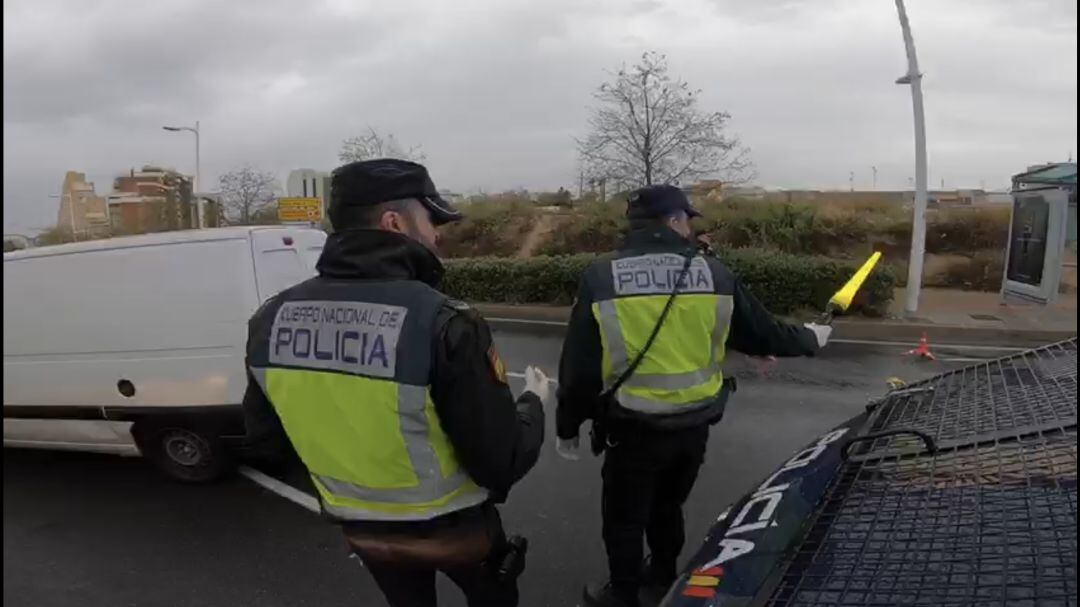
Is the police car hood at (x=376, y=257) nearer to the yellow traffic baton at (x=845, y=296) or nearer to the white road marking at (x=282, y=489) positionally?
the yellow traffic baton at (x=845, y=296)

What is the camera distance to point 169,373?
452cm

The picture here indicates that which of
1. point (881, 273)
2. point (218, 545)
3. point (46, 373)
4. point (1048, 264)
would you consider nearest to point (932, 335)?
point (881, 273)

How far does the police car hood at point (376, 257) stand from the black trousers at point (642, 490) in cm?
123

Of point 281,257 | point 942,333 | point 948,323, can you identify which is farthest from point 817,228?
point 281,257

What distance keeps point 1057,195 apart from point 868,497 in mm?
11105

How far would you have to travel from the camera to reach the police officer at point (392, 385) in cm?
172

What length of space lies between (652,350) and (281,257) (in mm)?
2971

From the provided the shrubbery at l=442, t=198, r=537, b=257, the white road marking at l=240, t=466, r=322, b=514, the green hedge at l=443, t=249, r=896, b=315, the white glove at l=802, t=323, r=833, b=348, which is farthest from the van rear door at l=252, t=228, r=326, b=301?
the shrubbery at l=442, t=198, r=537, b=257

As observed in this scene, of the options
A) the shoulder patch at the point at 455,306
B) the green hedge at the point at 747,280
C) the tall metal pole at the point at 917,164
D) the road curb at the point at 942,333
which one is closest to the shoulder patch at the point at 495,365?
the shoulder patch at the point at 455,306

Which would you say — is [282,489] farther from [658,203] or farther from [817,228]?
[817,228]

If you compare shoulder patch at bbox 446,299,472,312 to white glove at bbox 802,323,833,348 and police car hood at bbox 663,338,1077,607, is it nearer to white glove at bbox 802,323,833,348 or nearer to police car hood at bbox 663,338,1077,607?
police car hood at bbox 663,338,1077,607

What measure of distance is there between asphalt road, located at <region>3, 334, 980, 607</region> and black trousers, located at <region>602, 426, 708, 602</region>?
2.12 feet

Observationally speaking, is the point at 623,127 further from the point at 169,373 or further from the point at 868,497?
the point at 868,497

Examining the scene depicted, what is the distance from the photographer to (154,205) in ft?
97.7
